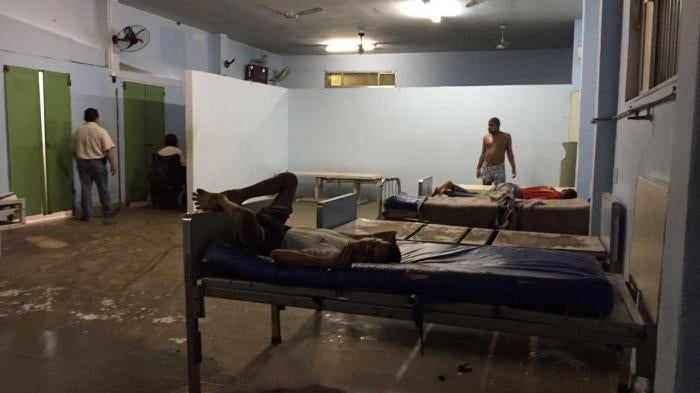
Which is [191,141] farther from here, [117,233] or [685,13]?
[685,13]

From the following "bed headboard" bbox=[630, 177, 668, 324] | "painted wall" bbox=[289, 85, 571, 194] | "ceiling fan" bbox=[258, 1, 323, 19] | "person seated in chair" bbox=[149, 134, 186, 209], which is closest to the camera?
"bed headboard" bbox=[630, 177, 668, 324]

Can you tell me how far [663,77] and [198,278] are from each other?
2.36 meters

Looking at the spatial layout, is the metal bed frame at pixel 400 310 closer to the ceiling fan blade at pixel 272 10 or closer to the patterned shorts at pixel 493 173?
the patterned shorts at pixel 493 173

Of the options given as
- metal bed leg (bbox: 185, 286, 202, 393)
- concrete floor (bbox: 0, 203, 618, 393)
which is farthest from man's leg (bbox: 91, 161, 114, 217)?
metal bed leg (bbox: 185, 286, 202, 393)

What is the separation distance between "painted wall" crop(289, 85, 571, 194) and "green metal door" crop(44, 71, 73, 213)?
13.5 feet

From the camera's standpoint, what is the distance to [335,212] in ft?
13.2

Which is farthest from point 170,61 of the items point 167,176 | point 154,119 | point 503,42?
point 503,42

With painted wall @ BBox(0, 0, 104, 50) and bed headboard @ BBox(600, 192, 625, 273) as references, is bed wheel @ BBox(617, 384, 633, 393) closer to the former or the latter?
bed headboard @ BBox(600, 192, 625, 273)

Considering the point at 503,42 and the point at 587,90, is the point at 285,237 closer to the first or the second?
the point at 587,90

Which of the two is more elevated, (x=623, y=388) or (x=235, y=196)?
(x=235, y=196)

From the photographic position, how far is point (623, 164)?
3.26 metres

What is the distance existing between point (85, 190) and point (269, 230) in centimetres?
532

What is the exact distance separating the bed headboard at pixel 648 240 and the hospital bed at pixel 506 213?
218 centimetres

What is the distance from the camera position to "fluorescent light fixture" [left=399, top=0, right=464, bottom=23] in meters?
7.67
